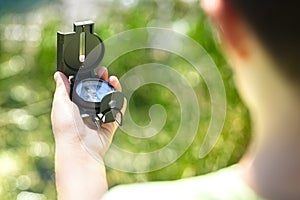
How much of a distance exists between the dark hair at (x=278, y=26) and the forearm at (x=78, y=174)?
13.8 inches

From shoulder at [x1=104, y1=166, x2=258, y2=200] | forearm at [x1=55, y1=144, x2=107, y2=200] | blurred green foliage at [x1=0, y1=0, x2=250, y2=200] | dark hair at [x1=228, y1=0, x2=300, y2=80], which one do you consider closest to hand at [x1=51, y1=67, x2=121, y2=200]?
forearm at [x1=55, y1=144, x2=107, y2=200]

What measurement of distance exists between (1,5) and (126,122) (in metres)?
0.63

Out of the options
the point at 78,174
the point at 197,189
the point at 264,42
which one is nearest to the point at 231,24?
the point at 264,42

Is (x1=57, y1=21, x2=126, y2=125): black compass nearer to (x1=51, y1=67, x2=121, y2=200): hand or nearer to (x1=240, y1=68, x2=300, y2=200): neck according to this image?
(x1=51, y1=67, x2=121, y2=200): hand

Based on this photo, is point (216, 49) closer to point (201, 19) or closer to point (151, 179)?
point (201, 19)

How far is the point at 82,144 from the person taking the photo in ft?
3.59

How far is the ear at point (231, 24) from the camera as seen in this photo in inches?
29.3

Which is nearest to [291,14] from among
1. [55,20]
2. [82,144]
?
[82,144]

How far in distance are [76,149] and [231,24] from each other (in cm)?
39

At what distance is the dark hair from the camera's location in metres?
0.73

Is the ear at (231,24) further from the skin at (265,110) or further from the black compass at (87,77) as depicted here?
the black compass at (87,77)

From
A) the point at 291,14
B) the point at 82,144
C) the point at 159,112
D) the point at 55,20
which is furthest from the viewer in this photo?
the point at 55,20

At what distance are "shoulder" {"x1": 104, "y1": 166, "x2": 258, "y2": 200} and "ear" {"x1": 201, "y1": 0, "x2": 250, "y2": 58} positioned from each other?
0.11 meters

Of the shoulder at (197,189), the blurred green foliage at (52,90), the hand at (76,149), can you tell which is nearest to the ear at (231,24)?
the shoulder at (197,189)
